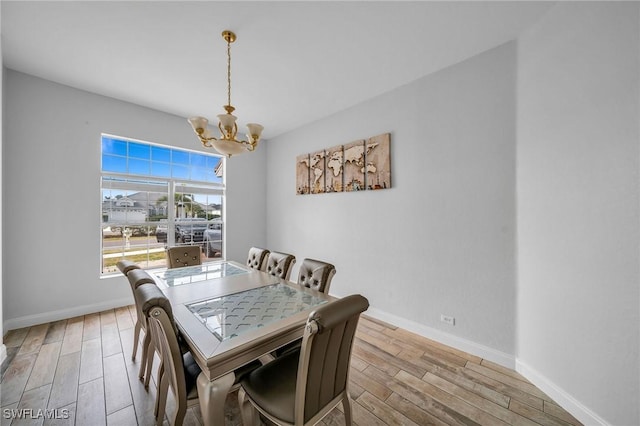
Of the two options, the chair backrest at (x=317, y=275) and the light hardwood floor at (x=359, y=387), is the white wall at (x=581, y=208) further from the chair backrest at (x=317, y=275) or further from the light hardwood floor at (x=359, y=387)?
the chair backrest at (x=317, y=275)

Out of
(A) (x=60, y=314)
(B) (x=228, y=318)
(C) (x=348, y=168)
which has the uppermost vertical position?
(C) (x=348, y=168)

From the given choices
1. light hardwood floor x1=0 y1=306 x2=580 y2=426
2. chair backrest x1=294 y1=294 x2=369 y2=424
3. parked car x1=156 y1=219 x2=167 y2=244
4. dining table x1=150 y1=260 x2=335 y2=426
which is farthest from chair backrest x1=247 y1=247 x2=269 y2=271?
parked car x1=156 y1=219 x2=167 y2=244

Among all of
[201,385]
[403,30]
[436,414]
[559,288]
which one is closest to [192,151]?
[403,30]

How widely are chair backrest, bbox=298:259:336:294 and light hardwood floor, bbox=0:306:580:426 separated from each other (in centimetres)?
82

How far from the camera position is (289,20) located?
194 cm

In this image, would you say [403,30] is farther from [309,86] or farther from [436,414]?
[436,414]

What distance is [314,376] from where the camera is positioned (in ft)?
3.57

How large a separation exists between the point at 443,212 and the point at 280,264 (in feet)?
6.03

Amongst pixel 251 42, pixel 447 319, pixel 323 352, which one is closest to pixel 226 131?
pixel 251 42

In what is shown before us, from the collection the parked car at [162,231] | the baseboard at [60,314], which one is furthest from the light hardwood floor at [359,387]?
the parked car at [162,231]

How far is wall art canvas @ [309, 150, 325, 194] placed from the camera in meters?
3.76

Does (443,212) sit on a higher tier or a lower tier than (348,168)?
lower

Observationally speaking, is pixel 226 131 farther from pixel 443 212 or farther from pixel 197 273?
pixel 443 212

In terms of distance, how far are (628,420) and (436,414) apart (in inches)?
40.2
